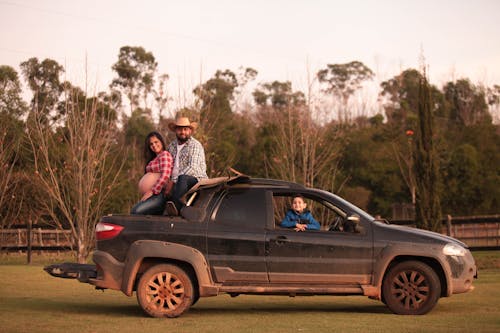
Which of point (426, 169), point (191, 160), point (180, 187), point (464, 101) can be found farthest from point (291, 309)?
point (464, 101)

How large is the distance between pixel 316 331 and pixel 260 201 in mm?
2362

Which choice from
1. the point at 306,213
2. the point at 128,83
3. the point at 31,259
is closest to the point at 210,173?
the point at 31,259

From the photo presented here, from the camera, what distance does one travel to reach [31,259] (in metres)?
29.8

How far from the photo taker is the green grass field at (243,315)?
33.7ft

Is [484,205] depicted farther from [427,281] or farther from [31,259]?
[427,281]

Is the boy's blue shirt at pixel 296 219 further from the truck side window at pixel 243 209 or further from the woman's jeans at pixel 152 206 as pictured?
the woman's jeans at pixel 152 206

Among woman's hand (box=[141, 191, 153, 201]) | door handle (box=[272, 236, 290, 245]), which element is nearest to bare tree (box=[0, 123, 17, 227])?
woman's hand (box=[141, 191, 153, 201])

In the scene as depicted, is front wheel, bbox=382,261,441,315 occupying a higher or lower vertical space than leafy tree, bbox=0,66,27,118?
lower

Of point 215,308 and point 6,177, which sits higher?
point 6,177

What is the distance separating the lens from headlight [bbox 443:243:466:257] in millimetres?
11500

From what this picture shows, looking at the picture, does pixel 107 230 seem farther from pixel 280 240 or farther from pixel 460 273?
pixel 460 273

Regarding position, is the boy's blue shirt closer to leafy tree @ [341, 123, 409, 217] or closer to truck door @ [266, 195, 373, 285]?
truck door @ [266, 195, 373, 285]

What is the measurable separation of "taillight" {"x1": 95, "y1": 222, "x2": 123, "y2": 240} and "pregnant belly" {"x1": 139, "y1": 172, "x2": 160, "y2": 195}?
998mm

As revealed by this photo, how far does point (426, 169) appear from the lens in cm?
2644
